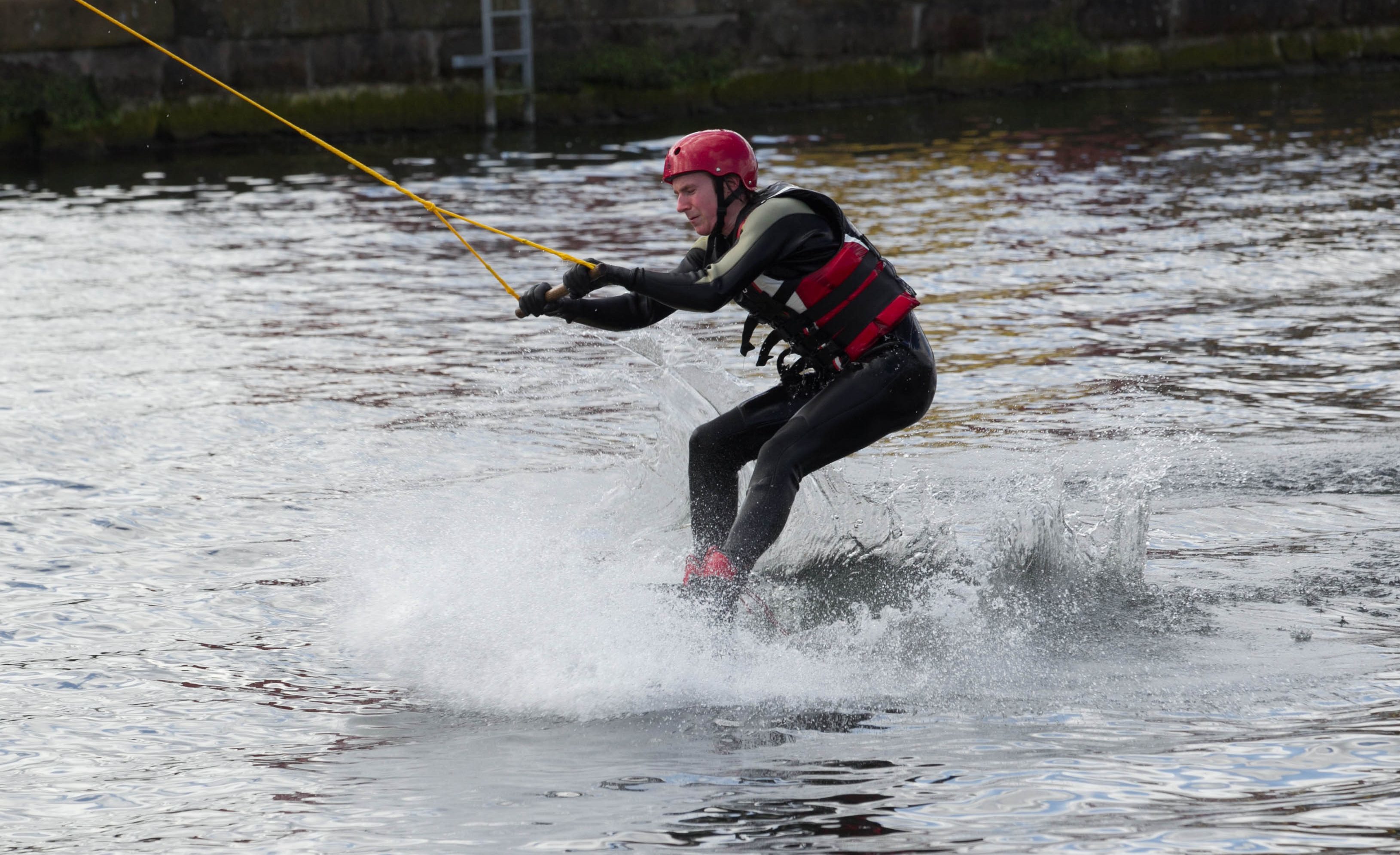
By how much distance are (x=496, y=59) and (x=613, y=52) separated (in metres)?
1.62

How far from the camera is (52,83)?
68.8ft

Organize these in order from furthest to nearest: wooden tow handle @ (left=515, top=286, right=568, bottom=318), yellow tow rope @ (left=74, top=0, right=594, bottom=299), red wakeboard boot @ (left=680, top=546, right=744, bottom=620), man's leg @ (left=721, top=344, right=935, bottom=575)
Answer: yellow tow rope @ (left=74, top=0, right=594, bottom=299), wooden tow handle @ (left=515, top=286, right=568, bottom=318), man's leg @ (left=721, top=344, right=935, bottom=575), red wakeboard boot @ (left=680, top=546, right=744, bottom=620)

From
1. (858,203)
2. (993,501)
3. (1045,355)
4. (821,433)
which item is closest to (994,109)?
(858,203)

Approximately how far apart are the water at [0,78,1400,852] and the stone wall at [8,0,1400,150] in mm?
9030

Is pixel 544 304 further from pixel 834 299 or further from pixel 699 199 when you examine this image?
pixel 834 299

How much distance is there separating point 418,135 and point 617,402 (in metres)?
14.6

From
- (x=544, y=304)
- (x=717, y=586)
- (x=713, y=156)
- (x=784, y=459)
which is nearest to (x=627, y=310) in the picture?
(x=544, y=304)

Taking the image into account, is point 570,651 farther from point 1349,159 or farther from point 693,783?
point 1349,159

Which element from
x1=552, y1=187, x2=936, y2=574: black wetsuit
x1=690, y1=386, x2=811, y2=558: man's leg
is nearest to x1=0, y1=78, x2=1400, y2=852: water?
x1=690, y1=386, x2=811, y2=558: man's leg

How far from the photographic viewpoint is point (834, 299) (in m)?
5.56

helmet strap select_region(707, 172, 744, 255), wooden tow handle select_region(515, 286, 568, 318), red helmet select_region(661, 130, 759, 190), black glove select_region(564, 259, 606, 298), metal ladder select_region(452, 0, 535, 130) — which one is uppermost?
metal ladder select_region(452, 0, 535, 130)

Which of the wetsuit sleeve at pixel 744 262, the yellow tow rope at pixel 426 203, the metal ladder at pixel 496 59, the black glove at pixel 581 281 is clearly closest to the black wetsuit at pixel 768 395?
the wetsuit sleeve at pixel 744 262

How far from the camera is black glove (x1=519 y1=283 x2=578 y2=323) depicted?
221 inches

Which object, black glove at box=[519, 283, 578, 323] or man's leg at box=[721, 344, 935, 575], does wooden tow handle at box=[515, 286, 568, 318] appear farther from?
man's leg at box=[721, 344, 935, 575]
